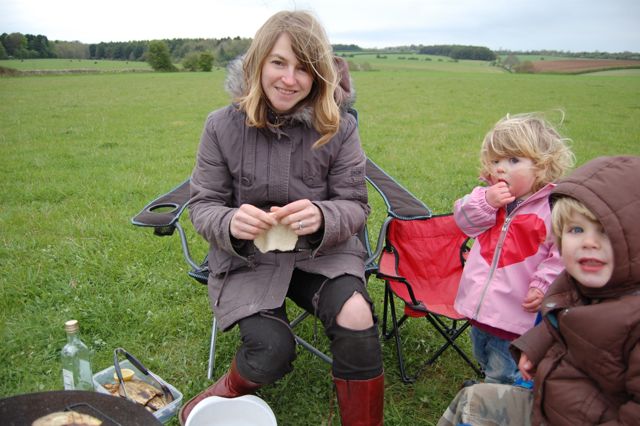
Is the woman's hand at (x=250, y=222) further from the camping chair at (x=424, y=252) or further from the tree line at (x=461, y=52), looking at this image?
the tree line at (x=461, y=52)

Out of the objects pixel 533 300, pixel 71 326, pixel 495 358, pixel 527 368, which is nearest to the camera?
pixel 527 368

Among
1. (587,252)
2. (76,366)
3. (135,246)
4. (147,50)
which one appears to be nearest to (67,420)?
(76,366)

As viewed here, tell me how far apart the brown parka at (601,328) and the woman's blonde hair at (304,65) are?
0.97m

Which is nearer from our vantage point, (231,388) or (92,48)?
(231,388)

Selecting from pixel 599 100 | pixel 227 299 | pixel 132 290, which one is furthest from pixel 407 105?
pixel 227 299

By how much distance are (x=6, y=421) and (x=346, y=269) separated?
1.24 meters

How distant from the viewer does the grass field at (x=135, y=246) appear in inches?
100

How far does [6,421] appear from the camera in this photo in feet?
4.55

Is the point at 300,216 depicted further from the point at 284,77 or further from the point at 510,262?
the point at 510,262

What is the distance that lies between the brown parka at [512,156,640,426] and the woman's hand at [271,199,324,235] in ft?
2.74

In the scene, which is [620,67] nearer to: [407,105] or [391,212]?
[407,105]

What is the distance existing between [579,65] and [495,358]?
31.9 meters

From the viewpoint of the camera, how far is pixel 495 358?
2.29 m

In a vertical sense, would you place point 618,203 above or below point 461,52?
below
